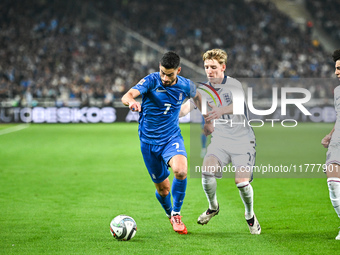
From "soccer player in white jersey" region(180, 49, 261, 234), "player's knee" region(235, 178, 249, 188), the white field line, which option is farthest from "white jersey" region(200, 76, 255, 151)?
the white field line

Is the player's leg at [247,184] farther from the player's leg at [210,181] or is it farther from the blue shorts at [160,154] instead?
the blue shorts at [160,154]

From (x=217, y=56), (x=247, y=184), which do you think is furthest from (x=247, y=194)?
(x=217, y=56)

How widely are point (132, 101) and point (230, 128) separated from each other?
1444 millimetres

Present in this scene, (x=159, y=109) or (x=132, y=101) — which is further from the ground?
(x=132, y=101)

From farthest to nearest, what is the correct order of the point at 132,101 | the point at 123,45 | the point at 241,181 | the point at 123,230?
the point at 123,45, the point at 241,181, the point at 123,230, the point at 132,101

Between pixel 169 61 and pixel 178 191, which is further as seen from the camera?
pixel 178 191

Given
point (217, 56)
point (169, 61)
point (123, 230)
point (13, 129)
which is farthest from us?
point (13, 129)

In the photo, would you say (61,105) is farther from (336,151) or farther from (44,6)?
(336,151)

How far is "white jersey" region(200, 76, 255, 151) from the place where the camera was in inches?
254

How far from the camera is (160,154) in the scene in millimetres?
6379

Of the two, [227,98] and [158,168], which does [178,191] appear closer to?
[158,168]

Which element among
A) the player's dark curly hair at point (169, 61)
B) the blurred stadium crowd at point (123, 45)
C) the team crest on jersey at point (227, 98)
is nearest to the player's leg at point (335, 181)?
the team crest on jersey at point (227, 98)

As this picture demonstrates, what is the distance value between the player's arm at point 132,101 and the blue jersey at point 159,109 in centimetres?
34

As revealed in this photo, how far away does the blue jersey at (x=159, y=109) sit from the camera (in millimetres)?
6328
